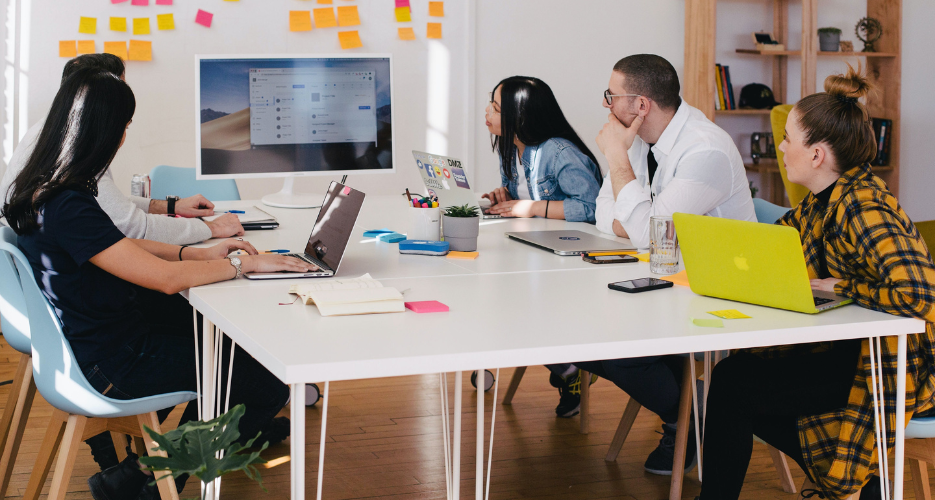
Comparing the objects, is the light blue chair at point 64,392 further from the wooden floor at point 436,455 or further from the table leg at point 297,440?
the table leg at point 297,440

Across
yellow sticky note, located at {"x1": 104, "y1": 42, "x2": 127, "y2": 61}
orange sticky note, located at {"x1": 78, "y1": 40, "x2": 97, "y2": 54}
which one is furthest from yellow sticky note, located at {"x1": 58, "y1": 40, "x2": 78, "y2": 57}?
yellow sticky note, located at {"x1": 104, "y1": 42, "x2": 127, "y2": 61}

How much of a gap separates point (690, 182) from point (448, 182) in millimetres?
694

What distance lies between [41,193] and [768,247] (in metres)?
1.33

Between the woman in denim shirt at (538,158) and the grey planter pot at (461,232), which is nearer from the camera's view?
the grey planter pot at (461,232)

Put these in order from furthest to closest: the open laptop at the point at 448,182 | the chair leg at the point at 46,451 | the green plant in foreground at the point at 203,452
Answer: the open laptop at the point at 448,182 → the chair leg at the point at 46,451 → the green plant in foreground at the point at 203,452

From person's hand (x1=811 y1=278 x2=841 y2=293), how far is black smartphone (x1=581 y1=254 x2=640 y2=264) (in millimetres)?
459

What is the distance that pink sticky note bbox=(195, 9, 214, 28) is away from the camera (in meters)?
4.13

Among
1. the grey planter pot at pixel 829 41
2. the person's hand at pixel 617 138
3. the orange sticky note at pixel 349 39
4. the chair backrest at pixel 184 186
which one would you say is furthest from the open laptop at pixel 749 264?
the grey planter pot at pixel 829 41

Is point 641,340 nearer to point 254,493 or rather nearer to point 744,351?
point 744,351

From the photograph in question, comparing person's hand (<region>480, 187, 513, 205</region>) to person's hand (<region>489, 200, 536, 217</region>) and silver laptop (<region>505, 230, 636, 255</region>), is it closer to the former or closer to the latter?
person's hand (<region>489, 200, 536, 217</region>)

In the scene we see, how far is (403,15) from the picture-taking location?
14.5 feet

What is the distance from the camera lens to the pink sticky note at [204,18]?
4.13 metres

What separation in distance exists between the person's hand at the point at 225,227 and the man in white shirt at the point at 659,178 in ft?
3.32

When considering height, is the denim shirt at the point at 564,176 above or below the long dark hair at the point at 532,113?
below
